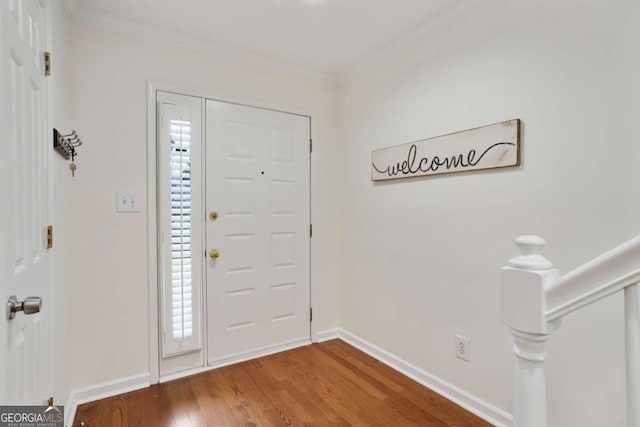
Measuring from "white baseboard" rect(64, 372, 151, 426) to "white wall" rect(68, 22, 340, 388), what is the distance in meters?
0.03

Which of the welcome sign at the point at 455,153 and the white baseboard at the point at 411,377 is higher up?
the welcome sign at the point at 455,153

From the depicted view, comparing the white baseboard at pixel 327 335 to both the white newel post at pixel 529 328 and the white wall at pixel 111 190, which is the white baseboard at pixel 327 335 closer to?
the white wall at pixel 111 190

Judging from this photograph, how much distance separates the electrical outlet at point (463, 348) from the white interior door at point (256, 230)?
1.32 metres

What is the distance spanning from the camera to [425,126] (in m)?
2.19

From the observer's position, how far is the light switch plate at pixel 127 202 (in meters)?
2.10

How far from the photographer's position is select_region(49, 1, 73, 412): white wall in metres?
1.51

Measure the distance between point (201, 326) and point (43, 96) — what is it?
1713 millimetres

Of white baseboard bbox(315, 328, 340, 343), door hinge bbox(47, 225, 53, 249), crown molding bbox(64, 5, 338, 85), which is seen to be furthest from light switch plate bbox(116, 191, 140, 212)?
white baseboard bbox(315, 328, 340, 343)

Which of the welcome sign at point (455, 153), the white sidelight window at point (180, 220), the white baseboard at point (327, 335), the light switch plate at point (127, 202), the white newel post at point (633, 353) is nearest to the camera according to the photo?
the white newel post at point (633, 353)

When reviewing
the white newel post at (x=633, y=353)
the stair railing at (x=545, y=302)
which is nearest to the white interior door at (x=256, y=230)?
the stair railing at (x=545, y=302)

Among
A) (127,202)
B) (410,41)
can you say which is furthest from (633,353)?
(127,202)

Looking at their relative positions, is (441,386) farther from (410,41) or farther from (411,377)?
(410,41)

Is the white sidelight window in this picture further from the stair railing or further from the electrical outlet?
the stair railing

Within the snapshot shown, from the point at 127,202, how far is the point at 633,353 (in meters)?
2.43
